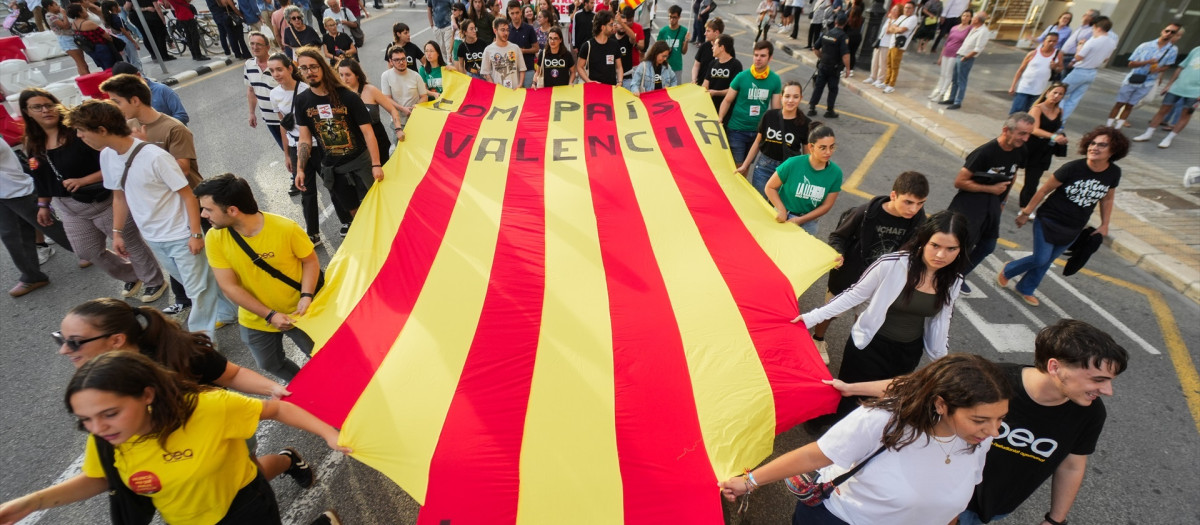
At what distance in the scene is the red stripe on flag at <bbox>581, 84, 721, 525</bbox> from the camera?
2434mm

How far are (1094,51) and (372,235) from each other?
10780mm

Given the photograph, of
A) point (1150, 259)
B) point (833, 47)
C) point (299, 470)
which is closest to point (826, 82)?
point (833, 47)

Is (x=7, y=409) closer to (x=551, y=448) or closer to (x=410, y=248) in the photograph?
(x=410, y=248)

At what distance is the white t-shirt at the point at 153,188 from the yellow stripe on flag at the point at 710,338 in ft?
11.3

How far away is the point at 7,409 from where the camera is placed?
12.2 feet

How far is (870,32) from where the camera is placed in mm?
12875

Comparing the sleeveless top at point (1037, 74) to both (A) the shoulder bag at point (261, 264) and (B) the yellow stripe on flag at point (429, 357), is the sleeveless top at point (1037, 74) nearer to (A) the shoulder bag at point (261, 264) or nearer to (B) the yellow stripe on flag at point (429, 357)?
(B) the yellow stripe on flag at point (429, 357)

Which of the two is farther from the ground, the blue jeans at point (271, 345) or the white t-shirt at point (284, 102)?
the white t-shirt at point (284, 102)

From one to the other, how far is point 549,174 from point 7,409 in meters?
4.33

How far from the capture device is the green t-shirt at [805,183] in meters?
4.11

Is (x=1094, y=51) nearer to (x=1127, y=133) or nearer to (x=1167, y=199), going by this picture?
(x=1127, y=133)

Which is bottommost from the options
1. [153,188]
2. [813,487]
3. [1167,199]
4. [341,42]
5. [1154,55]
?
[1167,199]

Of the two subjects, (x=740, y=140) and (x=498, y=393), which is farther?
(x=740, y=140)

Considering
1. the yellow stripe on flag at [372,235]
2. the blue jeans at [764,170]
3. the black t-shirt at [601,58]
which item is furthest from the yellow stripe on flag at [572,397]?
the black t-shirt at [601,58]
